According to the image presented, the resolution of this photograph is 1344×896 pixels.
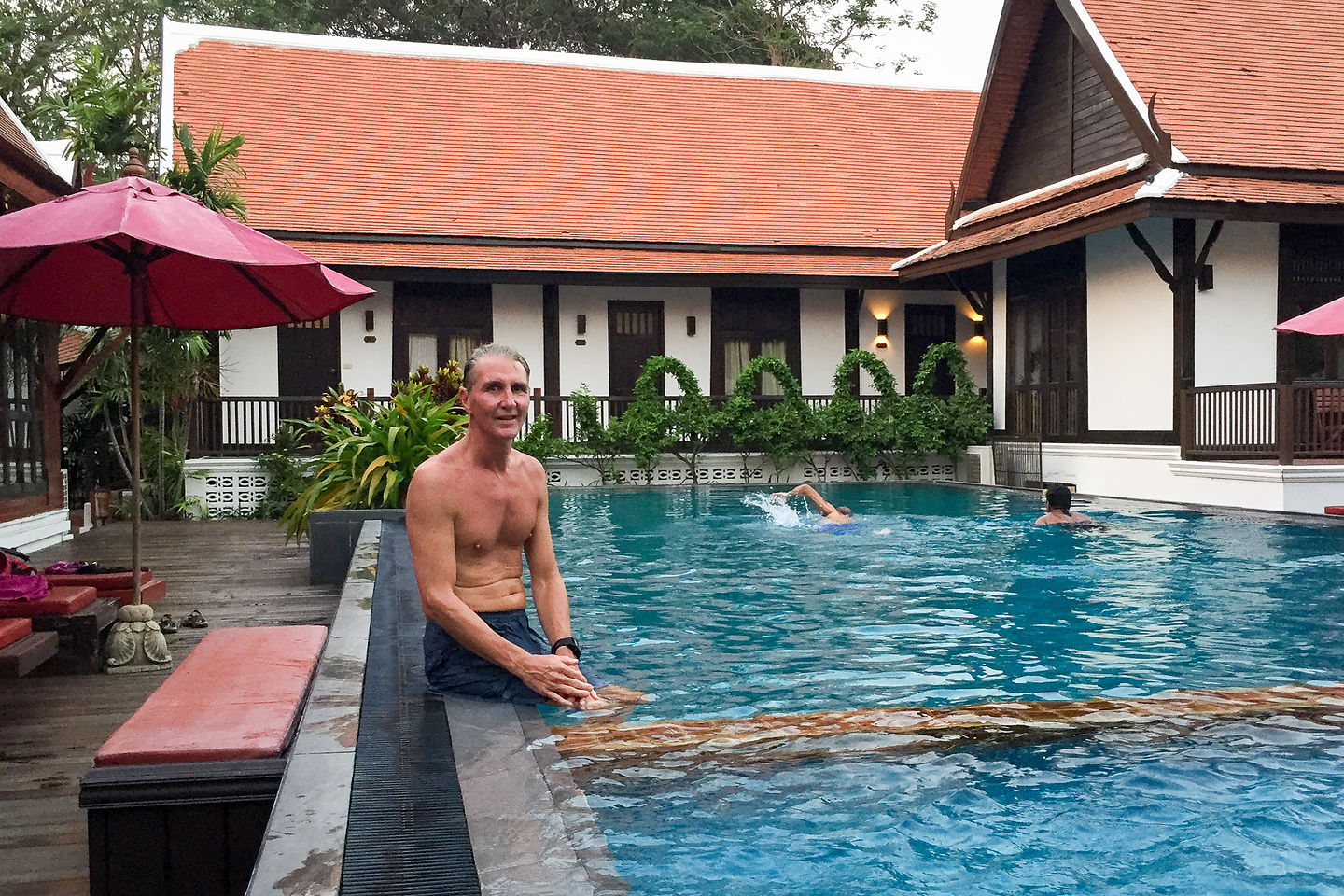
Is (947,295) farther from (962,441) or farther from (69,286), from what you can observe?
(69,286)

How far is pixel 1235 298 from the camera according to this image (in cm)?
1489

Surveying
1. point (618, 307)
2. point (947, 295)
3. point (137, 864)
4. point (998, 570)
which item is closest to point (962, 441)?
point (947, 295)

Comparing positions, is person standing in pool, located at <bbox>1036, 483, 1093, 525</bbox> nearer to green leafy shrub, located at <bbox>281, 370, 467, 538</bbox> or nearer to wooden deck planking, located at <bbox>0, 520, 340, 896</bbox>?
green leafy shrub, located at <bbox>281, 370, 467, 538</bbox>

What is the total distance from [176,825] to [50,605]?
10.4ft

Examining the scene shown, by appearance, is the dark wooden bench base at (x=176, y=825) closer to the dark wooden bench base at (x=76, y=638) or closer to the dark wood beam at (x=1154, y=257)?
the dark wooden bench base at (x=76, y=638)

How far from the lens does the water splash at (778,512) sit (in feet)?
43.3

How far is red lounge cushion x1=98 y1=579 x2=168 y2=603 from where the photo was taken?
6.34 metres

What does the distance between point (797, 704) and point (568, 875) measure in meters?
3.17

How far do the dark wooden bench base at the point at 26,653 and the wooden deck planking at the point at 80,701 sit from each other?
0.38ft

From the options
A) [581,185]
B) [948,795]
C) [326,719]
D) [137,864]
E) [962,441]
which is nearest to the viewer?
[137,864]

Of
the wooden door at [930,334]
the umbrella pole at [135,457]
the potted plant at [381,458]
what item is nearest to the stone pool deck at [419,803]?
the umbrella pole at [135,457]

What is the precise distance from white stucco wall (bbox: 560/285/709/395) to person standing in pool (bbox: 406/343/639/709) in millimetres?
15715

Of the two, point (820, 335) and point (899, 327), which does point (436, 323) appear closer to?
point (820, 335)

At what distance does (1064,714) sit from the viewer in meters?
4.53
